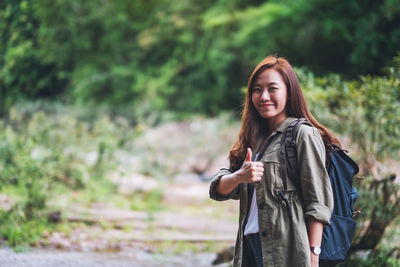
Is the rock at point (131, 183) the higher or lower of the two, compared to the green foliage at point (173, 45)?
lower

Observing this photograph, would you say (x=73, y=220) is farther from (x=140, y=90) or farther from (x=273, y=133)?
(x=140, y=90)

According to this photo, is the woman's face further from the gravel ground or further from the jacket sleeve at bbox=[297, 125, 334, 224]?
the gravel ground

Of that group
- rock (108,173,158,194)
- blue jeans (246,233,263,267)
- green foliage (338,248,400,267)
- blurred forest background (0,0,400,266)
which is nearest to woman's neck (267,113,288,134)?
blue jeans (246,233,263,267)

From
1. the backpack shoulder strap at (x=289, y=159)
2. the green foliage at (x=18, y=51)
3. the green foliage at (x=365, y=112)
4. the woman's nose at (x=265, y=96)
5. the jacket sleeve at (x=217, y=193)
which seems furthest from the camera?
the green foliage at (x=18, y=51)

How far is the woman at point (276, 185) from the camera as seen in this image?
6.22ft

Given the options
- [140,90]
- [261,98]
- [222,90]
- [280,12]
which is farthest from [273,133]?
[140,90]

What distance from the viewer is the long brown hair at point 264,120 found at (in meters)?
2.13

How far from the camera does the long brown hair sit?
2.13 m

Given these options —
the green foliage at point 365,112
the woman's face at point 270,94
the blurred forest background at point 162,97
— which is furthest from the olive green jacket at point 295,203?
the green foliage at point 365,112

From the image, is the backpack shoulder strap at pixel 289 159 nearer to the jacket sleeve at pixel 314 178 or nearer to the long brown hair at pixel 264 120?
the jacket sleeve at pixel 314 178

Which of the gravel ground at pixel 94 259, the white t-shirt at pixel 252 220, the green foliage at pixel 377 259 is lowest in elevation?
the gravel ground at pixel 94 259

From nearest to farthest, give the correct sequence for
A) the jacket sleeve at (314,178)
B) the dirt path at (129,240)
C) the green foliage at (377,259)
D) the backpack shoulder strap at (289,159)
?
the jacket sleeve at (314,178)
the backpack shoulder strap at (289,159)
the green foliage at (377,259)
the dirt path at (129,240)

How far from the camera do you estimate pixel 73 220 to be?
19.9 feet

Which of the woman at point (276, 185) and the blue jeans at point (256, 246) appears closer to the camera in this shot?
the woman at point (276, 185)
